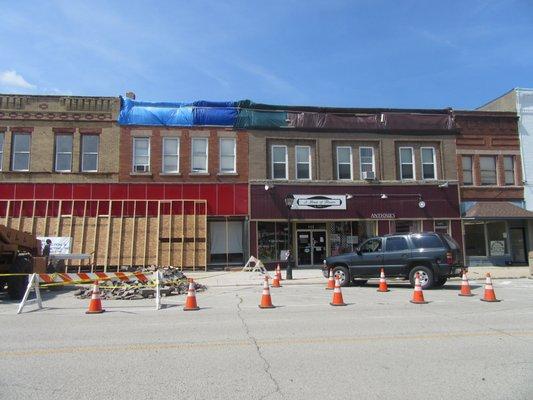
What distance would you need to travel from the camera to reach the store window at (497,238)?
27.4 meters

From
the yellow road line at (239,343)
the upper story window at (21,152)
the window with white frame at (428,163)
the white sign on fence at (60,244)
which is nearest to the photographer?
the yellow road line at (239,343)

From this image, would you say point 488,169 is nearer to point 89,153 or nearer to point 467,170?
point 467,170

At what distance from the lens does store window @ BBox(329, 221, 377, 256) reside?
26.9 m

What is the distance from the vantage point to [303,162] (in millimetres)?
26844

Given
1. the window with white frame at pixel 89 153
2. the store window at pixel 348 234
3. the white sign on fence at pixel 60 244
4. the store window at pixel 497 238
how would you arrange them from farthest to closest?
the store window at pixel 497 238, the store window at pixel 348 234, the window with white frame at pixel 89 153, the white sign on fence at pixel 60 244

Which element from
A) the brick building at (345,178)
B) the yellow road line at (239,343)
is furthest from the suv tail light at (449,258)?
the brick building at (345,178)

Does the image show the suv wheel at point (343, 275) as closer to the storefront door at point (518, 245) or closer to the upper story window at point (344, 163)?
the upper story window at point (344, 163)

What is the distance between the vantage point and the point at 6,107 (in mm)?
25344

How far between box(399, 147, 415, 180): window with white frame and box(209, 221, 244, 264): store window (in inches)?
380

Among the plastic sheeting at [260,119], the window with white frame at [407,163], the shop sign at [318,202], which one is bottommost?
A: the shop sign at [318,202]

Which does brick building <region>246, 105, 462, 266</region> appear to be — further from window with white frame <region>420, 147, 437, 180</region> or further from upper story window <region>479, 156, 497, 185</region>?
upper story window <region>479, 156, 497, 185</region>

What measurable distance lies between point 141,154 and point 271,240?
27.2 feet

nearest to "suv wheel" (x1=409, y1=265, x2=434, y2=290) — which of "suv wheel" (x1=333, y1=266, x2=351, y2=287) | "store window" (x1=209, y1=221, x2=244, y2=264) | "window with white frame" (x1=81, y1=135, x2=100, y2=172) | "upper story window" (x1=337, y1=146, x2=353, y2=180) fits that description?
"suv wheel" (x1=333, y1=266, x2=351, y2=287)

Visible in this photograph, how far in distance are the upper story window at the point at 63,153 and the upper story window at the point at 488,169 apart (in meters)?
22.8
